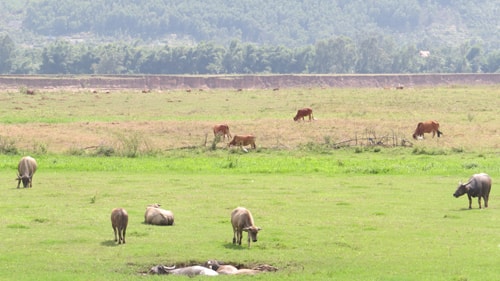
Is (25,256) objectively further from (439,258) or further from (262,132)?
(262,132)

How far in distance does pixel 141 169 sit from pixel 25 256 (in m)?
18.1

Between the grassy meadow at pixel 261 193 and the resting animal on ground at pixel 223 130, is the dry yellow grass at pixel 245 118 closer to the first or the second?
the grassy meadow at pixel 261 193

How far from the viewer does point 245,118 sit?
60.1m

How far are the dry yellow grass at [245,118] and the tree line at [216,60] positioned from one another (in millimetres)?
90878

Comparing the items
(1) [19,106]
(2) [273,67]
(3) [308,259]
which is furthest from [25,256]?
(2) [273,67]

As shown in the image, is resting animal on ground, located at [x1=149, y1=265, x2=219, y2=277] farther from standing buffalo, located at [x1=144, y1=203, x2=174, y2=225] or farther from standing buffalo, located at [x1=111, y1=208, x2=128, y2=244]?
standing buffalo, located at [x1=144, y1=203, x2=174, y2=225]

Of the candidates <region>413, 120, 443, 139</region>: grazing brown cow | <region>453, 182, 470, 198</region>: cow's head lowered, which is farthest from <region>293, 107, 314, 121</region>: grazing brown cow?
<region>453, 182, 470, 198</region>: cow's head lowered

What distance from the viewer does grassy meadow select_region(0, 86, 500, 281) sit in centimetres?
2131

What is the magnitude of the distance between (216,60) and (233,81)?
5170cm

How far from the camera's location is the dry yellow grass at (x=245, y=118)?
49.2 m

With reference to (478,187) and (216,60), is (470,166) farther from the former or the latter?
(216,60)

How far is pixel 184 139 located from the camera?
50.2 metres

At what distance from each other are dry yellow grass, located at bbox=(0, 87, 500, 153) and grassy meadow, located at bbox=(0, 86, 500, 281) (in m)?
0.19

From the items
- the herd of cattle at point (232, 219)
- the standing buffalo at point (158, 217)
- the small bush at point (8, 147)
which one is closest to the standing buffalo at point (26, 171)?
the herd of cattle at point (232, 219)
